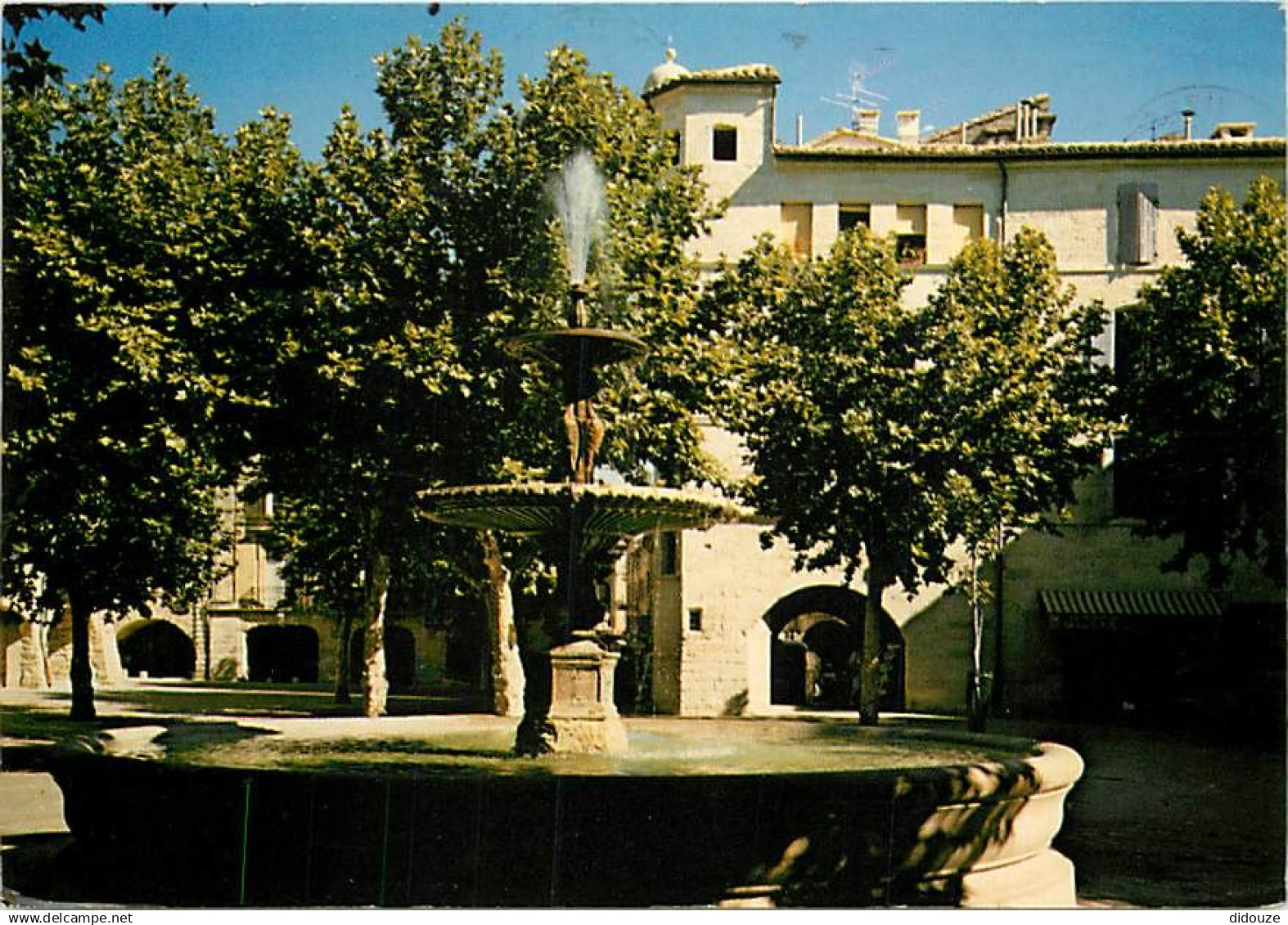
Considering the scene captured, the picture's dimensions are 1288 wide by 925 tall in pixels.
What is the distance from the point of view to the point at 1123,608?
23.7 m

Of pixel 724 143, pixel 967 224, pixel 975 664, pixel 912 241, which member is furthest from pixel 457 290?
pixel 975 664

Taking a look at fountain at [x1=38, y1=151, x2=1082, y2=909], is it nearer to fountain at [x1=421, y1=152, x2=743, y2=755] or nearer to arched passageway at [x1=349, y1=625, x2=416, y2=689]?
fountain at [x1=421, y1=152, x2=743, y2=755]

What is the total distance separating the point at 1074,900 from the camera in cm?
967

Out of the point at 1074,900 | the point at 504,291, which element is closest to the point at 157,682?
the point at 504,291

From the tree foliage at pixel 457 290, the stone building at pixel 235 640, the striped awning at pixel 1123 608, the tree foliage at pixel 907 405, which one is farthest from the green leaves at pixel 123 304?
the striped awning at pixel 1123 608

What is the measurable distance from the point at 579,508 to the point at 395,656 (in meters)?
29.1

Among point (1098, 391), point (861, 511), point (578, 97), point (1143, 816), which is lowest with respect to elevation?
point (1143, 816)

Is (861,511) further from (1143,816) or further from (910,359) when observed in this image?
(1143,816)

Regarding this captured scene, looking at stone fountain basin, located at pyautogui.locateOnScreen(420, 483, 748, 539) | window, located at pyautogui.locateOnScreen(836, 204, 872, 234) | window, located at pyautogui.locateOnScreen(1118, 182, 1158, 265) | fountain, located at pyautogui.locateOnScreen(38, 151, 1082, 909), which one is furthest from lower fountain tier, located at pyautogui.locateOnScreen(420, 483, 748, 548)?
window, located at pyautogui.locateOnScreen(836, 204, 872, 234)

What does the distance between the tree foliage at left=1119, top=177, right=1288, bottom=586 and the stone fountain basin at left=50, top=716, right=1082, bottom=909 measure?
27.1 ft

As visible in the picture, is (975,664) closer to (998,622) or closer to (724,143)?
(998,622)

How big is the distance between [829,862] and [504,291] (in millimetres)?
12327

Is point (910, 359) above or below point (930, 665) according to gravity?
above

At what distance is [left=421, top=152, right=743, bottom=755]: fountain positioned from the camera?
429 inches
